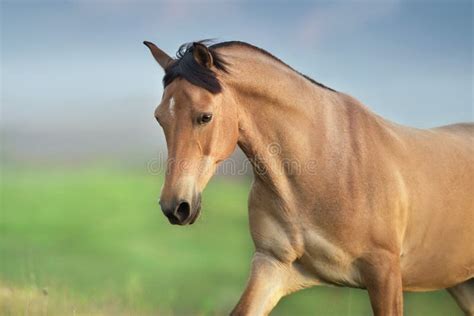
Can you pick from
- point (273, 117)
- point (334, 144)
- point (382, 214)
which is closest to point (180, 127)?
point (273, 117)

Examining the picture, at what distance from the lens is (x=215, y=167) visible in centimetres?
532

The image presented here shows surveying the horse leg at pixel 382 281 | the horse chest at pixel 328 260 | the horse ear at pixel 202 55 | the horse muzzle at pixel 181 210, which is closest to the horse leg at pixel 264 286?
the horse chest at pixel 328 260

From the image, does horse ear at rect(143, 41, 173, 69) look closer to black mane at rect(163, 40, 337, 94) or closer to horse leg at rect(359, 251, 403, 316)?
black mane at rect(163, 40, 337, 94)

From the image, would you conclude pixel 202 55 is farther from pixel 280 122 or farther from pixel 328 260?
pixel 328 260

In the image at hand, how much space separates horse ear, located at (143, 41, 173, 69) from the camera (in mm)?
5734

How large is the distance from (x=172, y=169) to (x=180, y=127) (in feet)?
0.98

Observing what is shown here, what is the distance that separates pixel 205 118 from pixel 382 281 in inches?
75.4

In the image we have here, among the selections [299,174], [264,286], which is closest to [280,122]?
[299,174]

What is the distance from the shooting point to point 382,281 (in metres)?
5.72

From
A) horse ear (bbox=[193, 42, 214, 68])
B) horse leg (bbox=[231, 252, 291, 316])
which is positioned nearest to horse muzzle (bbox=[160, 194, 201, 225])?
horse ear (bbox=[193, 42, 214, 68])

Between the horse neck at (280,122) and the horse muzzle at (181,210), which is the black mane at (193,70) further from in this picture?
the horse muzzle at (181,210)

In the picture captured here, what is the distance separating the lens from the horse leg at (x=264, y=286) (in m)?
6.07

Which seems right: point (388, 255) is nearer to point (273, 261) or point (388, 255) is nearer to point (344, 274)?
point (344, 274)

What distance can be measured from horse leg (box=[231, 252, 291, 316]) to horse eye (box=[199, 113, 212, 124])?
5.00 feet
